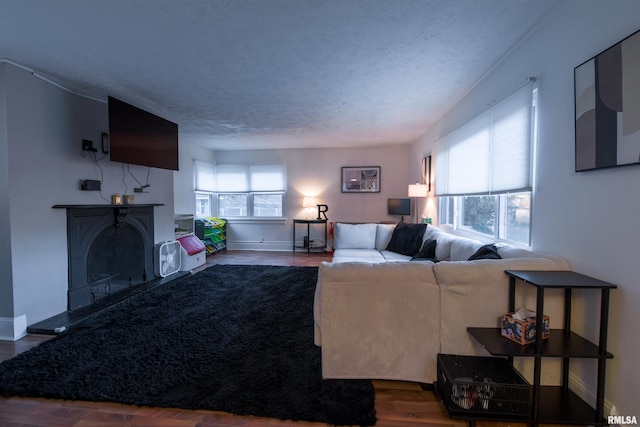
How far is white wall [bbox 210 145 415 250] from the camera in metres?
6.20

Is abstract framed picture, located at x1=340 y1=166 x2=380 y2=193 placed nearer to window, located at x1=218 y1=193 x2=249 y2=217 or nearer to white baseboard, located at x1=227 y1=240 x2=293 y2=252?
white baseboard, located at x1=227 y1=240 x2=293 y2=252

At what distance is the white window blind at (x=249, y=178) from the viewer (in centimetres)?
645

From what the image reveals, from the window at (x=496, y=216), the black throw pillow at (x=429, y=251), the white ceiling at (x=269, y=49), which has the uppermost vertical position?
the white ceiling at (x=269, y=49)

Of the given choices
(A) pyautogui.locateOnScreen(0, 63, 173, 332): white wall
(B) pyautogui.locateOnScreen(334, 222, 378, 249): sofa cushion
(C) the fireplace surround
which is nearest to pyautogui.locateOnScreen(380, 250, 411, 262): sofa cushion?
(B) pyautogui.locateOnScreen(334, 222, 378, 249): sofa cushion

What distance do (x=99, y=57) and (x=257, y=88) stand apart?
52.9 inches

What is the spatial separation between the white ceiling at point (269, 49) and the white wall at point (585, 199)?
0.81 ft

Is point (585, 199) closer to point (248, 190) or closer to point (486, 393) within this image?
point (486, 393)

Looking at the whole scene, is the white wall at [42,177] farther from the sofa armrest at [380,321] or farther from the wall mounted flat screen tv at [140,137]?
the sofa armrest at [380,321]

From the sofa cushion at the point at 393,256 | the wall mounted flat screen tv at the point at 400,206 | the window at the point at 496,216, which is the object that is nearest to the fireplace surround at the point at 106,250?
the sofa cushion at the point at 393,256

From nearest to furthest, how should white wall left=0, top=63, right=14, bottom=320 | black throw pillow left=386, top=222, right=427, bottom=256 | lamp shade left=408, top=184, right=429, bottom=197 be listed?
1. white wall left=0, top=63, right=14, bottom=320
2. black throw pillow left=386, top=222, right=427, bottom=256
3. lamp shade left=408, top=184, right=429, bottom=197

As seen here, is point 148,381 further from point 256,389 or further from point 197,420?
point 256,389

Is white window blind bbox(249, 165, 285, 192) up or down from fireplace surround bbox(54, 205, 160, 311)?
up

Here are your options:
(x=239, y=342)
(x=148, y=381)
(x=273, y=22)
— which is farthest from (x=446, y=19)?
(x=148, y=381)

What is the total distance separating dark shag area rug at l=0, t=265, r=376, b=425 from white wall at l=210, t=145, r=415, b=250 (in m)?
3.35
